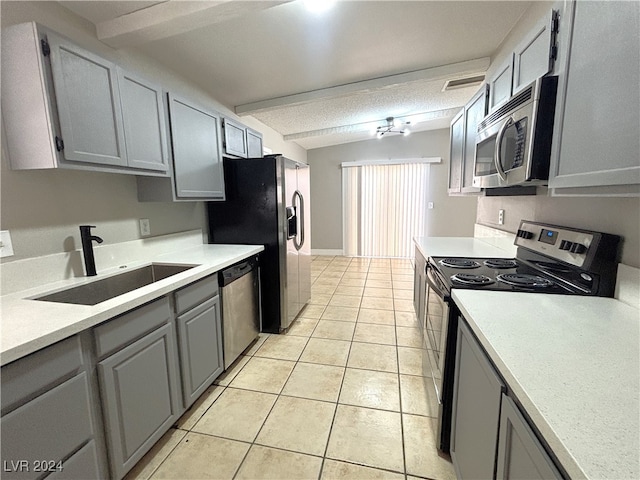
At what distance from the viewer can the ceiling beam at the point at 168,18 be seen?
1.52 meters

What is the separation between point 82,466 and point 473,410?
150 centimetres

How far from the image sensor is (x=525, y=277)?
4.71ft

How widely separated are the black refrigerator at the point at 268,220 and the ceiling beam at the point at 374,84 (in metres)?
0.81

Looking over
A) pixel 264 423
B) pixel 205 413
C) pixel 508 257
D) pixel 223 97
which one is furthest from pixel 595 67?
pixel 223 97

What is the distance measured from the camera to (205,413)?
1.76 metres

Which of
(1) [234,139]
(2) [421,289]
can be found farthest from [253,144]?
(2) [421,289]

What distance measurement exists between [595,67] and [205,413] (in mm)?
2465

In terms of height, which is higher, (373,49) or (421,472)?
(373,49)

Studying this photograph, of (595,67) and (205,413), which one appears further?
→ (205,413)

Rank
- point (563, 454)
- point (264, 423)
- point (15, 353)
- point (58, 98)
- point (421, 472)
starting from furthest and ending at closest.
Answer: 1. point (264, 423)
2. point (421, 472)
3. point (58, 98)
4. point (15, 353)
5. point (563, 454)

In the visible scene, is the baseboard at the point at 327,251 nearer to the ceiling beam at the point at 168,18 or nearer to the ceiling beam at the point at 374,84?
the ceiling beam at the point at 374,84

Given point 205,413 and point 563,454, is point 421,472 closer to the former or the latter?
point 563,454

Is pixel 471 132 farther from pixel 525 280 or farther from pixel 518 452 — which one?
pixel 518 452

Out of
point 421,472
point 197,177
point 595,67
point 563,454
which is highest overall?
point 595,67
